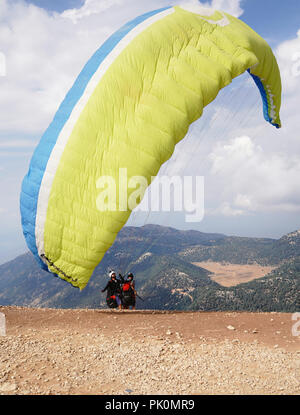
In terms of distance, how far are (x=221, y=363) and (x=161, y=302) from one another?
140 meters

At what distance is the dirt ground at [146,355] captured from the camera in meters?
5.66

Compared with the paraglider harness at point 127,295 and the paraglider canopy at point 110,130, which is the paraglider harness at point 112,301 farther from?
the paraglider canopy at point 110,130

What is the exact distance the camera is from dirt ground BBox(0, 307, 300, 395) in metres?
5.66

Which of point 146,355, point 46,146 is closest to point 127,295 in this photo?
point 146,355

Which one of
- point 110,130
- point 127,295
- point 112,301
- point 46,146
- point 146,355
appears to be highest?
point 110,130

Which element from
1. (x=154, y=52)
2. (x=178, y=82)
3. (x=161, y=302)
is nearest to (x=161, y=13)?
(x=154, y=52)

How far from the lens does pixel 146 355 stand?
675 centimetres

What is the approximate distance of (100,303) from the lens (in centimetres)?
15400

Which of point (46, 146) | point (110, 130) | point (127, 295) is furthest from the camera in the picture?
point (127, 295)

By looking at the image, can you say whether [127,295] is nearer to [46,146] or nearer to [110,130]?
[46,146]

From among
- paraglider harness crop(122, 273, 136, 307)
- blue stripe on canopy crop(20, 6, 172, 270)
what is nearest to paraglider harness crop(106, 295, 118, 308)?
paraglider harness crop(122, 273, 136, 307)

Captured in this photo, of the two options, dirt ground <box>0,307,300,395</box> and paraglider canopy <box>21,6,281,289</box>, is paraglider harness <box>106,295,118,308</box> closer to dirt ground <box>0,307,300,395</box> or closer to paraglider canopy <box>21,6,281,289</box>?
dirt ground <box>0,307,300,395</box>
